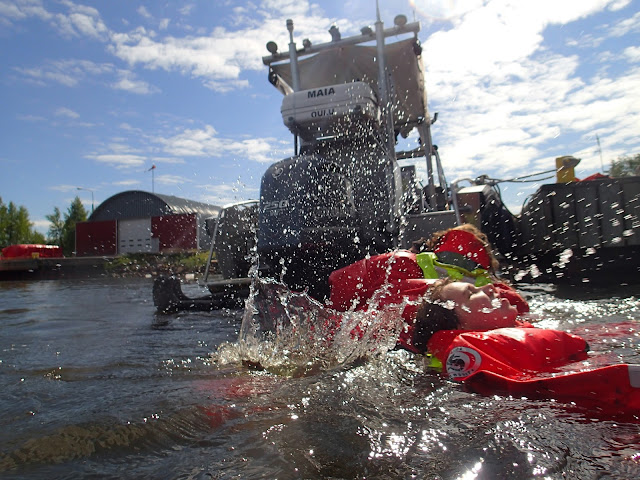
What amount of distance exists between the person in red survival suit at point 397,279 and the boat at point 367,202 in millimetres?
501

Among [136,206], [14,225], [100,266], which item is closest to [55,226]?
[14,225]

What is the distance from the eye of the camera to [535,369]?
2.45 metres

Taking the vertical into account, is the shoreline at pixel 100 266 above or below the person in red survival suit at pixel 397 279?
above

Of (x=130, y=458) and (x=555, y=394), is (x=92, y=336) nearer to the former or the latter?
(x=130, y=458)

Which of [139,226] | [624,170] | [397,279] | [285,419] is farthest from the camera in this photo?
[139,226]

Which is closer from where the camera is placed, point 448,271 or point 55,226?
point 448,271

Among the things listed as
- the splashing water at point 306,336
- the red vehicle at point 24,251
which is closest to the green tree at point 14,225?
the red vehicle at point 24,251

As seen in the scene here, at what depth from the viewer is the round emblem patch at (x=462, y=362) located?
236 centimetres

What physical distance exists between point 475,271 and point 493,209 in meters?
3.70

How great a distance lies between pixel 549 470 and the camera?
4.85 ft

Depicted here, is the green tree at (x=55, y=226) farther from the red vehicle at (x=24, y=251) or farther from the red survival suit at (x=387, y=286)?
the red survival suit at (x=387, y=286)

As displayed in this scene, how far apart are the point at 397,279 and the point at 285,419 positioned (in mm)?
1836

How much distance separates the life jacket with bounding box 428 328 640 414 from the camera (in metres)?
1.97

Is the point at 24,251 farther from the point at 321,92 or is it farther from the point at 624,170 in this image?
the point at 624,170
